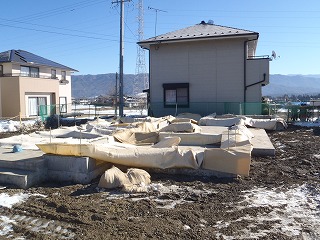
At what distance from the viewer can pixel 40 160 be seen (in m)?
6.86

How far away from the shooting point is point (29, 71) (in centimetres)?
2953

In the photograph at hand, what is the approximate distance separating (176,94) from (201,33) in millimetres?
4128

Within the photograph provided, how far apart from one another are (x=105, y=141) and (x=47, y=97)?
2431 cm

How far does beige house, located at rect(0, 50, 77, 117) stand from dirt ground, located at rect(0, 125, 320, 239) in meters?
20.7

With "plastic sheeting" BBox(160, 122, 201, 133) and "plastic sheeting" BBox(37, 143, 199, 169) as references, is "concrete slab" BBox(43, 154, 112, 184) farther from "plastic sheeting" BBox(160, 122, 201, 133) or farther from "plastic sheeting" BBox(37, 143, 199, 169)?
"plastic sheeting" BBox(160, 122, 201, 133)

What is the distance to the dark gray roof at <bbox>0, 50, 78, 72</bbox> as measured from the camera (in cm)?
2793

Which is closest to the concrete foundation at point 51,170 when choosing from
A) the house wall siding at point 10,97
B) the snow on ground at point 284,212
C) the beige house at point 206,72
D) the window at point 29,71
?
the snow on ground at point 284,212

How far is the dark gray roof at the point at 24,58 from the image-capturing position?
27927 mm

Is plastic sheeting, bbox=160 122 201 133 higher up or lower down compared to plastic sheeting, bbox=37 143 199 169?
higher up

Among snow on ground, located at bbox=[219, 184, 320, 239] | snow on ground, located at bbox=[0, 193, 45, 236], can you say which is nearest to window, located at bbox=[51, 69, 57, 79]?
snow on ground, located at bbox=[0, 193, 45, 236]

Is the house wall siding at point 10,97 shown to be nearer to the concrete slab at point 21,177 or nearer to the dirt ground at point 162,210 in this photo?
the concrete slab at point 21,177

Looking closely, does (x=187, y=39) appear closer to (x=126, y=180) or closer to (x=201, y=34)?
(x=201, y=34)

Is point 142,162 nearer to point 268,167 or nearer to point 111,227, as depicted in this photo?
point 111,227

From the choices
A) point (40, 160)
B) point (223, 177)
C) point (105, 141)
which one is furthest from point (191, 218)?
point (105, 141)
